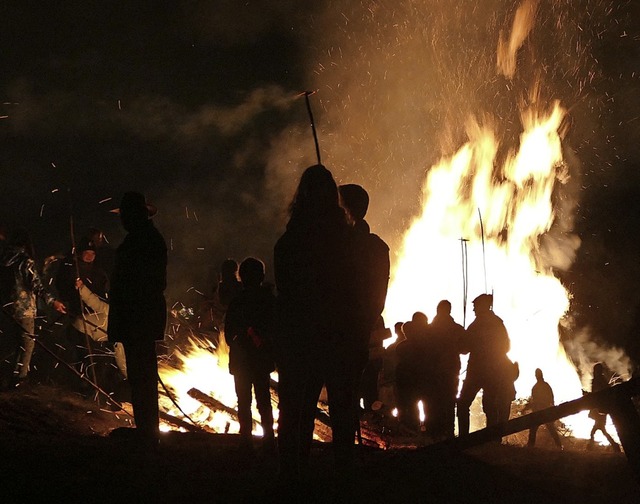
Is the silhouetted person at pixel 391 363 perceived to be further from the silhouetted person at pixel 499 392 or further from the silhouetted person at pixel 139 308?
the silhouetted person at pixel 139 308

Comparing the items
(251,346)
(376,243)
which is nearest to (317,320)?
(376,243)

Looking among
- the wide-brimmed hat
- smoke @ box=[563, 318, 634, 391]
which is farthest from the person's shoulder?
smoke @ box=[563, 318, 634, 391]

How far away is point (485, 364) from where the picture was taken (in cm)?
801

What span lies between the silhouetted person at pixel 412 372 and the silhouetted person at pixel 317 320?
506 cm

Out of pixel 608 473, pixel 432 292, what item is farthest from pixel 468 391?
pixel 432 292

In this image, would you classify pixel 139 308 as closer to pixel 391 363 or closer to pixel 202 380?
pixel 202 380

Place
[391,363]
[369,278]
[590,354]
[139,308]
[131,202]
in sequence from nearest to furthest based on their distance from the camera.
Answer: [369,278], [139,308], [131,202], [391,363], [590,354]

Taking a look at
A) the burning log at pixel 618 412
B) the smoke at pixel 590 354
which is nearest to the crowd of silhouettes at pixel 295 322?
the burning log at pixel 618 412

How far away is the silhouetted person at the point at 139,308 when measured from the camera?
472cm

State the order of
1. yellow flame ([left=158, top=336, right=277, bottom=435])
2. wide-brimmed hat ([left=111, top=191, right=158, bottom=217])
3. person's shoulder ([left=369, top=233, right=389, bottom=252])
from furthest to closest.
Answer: yellow flame ([left=158, top=336, right=277, bottom=435]) < wide-brimmed hat ([left=111, top=191, right=158, bottom=217]) < person's shoulder ([left=369, top=233, right=389, bottom=252])

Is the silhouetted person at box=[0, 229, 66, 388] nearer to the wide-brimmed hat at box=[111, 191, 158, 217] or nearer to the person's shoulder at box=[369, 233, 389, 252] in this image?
the wide-brimmed hat at box=[111, 191, 158, 217]

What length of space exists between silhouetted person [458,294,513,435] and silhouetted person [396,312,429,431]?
2.11 ft

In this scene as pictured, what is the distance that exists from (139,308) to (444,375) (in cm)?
495

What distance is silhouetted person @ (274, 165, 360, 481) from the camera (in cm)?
363
